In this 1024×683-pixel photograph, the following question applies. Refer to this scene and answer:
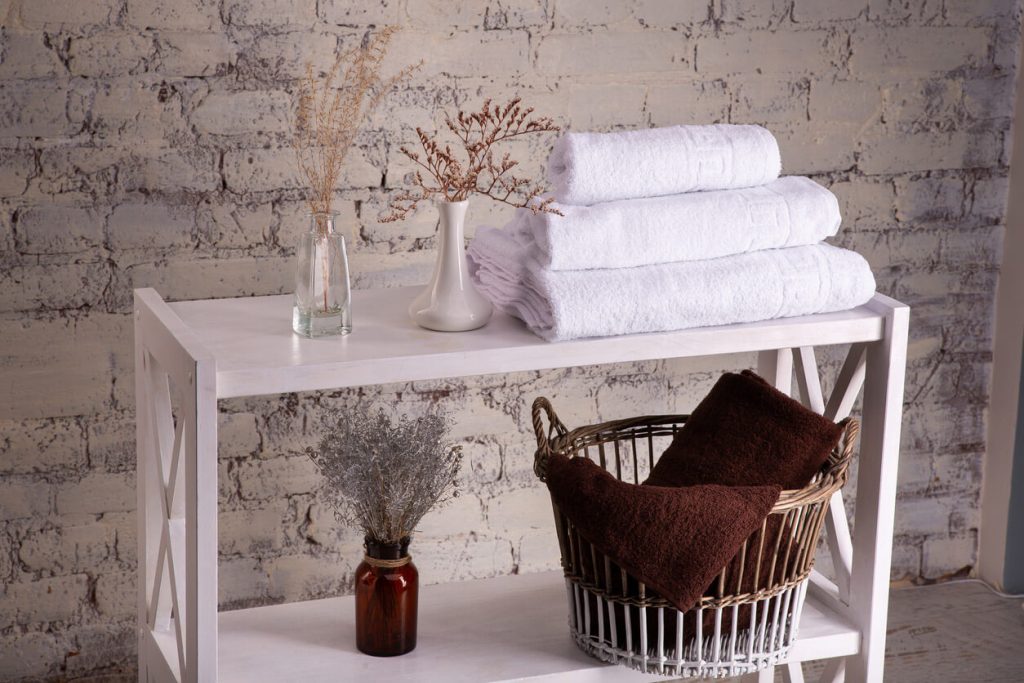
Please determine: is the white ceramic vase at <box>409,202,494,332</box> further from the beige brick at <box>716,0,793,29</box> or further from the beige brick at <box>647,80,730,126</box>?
the beige brick at <box>716,0,793,29</box>

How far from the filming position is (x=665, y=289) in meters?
1.45

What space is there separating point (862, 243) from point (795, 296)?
0.75 m

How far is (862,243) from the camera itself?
7.22 ft

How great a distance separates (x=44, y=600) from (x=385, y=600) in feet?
2.25

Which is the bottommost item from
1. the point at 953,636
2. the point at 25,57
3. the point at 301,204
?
the point at 953,636

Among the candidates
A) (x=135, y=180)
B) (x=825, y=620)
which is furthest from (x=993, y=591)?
(x=135, y=180)

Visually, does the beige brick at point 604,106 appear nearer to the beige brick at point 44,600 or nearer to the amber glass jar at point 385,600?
the amber glass jar at point 385,600

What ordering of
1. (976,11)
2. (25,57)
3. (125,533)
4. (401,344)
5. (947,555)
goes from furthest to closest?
(947,555) < (976,11) < (125,533) < (25,57) < (401,344)

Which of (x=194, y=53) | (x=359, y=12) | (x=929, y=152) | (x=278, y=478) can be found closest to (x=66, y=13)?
(x=194, y=53)

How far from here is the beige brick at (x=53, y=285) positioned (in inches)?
71.1

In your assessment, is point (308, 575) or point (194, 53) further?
point (308, 575)

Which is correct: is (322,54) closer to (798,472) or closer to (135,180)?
(135,180)

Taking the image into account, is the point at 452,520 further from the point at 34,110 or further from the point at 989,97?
the point at 989,97

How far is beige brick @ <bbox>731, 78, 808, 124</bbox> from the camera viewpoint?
6.79 ft
